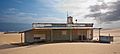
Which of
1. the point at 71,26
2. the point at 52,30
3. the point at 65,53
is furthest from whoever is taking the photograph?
the point at 71,26

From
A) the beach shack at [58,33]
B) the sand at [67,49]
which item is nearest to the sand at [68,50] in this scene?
the sand at [67,49]

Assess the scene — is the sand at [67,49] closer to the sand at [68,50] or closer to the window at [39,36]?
the sand at [68,50]

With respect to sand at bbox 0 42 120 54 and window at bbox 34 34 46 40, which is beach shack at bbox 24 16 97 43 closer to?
window at bbox 34 34 46 40

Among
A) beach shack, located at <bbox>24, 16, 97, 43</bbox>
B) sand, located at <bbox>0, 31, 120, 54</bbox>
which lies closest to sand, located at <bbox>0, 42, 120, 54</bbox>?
sand, located at <bbox>0, 31, 120, 54</bbox>

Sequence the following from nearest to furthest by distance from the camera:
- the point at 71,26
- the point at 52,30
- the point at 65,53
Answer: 1. the point at 65,53
2. the point at 52,30
3. the point at 71,26

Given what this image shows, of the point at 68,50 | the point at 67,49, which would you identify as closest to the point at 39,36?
the point at 67,49

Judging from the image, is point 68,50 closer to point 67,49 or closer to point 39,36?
point 67,49

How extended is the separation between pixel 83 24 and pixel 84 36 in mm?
2044

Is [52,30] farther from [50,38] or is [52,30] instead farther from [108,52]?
[108,52]

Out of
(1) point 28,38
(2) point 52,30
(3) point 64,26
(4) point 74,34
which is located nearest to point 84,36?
(4) point 74,34

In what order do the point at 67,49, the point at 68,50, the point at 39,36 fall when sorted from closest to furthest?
the point at 68,50 → the point at 67,49 → the point at 39,36

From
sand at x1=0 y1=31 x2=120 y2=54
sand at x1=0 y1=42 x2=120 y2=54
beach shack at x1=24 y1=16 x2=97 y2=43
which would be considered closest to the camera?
sand at x1=0 y1=42 x2=120 y2=54

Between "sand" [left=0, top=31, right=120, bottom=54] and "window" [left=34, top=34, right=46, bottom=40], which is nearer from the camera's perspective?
"sand" [left=0, top=31, right=120, bottom=54]

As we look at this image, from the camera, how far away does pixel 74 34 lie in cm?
2511
